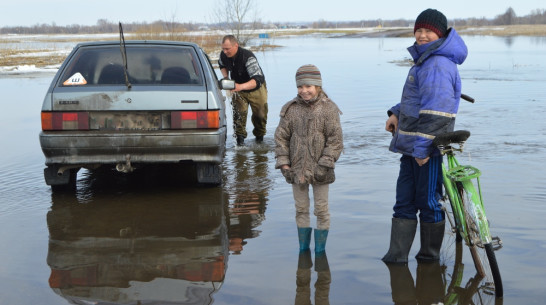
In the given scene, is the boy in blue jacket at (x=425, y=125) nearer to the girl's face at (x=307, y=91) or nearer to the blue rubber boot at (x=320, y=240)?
the blue rubber boot at (x=320, y=240)

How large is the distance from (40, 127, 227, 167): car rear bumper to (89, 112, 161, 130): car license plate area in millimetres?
77

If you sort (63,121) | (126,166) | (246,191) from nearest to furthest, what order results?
(63,121)
(126,166)
(246,191)

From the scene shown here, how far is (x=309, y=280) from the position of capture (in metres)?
4.81

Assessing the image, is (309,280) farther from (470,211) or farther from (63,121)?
(63,121)

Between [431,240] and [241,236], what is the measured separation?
162 centimetres

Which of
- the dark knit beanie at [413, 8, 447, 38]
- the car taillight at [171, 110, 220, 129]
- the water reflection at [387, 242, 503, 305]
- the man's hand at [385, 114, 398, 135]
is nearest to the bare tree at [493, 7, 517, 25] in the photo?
the car taillight at [171, 110, 220, 129]

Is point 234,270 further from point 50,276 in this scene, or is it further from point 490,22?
point 490,22

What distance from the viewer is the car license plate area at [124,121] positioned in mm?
6957

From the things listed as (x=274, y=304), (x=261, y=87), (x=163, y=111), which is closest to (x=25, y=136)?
(x=261, y=87)

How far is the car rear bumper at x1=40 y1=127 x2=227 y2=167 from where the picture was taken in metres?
6.88

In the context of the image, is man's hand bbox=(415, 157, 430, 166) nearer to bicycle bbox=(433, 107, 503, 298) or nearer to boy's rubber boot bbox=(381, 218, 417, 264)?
bicycle bbox=(433, 107, 503, 298)

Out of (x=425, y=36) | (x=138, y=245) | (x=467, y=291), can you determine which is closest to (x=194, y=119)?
(x=138, y=245)

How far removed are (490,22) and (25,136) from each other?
15714 centimetres

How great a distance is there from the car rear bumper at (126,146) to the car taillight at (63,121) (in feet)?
0.19
